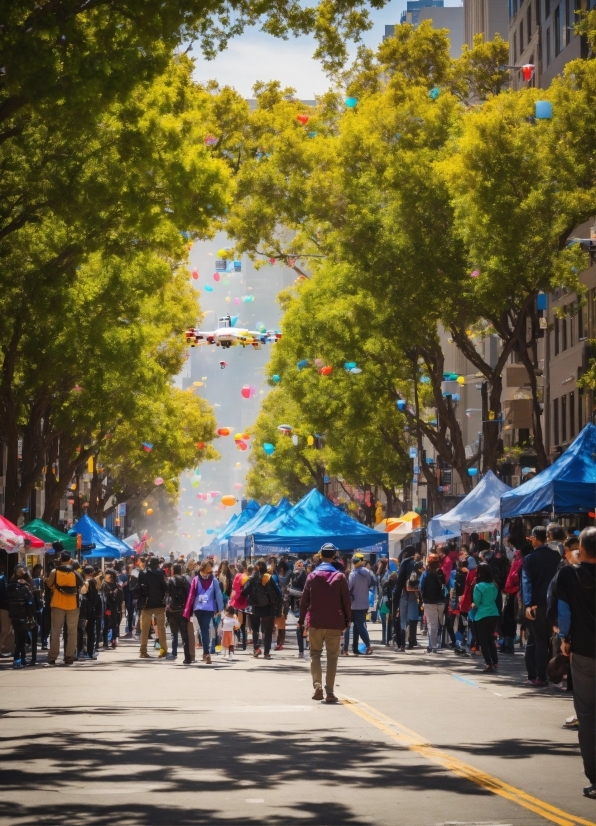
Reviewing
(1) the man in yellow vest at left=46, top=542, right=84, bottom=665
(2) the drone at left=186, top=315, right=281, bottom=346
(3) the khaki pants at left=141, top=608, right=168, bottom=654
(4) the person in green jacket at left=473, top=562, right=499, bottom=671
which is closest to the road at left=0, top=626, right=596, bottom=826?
(4) the person in green jacket at left=473, top=562, right=499, bottom=671

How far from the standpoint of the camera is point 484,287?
35.0 m

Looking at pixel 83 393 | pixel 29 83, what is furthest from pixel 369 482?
pixel 29 83

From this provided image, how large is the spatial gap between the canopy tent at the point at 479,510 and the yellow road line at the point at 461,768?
54.3 ft

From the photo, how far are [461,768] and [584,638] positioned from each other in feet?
5.33

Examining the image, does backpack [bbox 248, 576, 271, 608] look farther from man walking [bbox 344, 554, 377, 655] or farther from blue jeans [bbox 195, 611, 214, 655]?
man walking [bbox 344, 554, 377, 655]

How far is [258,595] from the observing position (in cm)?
2873

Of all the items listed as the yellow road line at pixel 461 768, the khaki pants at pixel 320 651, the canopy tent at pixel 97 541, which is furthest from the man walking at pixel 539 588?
the canopy tent at pixel 97 541

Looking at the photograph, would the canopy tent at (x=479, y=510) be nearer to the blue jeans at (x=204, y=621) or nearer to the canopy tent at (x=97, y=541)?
the blue jeans at (x=204, y=621)

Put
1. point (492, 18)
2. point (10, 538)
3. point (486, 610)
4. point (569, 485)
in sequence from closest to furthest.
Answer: point (486, 610) → point (569, 485) → point (10, 538) → point (492, 18)

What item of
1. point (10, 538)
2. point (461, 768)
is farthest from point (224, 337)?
point (461, 768)

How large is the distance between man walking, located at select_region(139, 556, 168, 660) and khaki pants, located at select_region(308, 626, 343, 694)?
10400mm

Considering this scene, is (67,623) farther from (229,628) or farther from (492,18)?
(492,18)

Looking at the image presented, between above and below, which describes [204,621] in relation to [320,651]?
above

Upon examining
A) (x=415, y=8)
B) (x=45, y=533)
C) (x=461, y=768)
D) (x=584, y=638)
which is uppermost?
(x=415, y=8)
